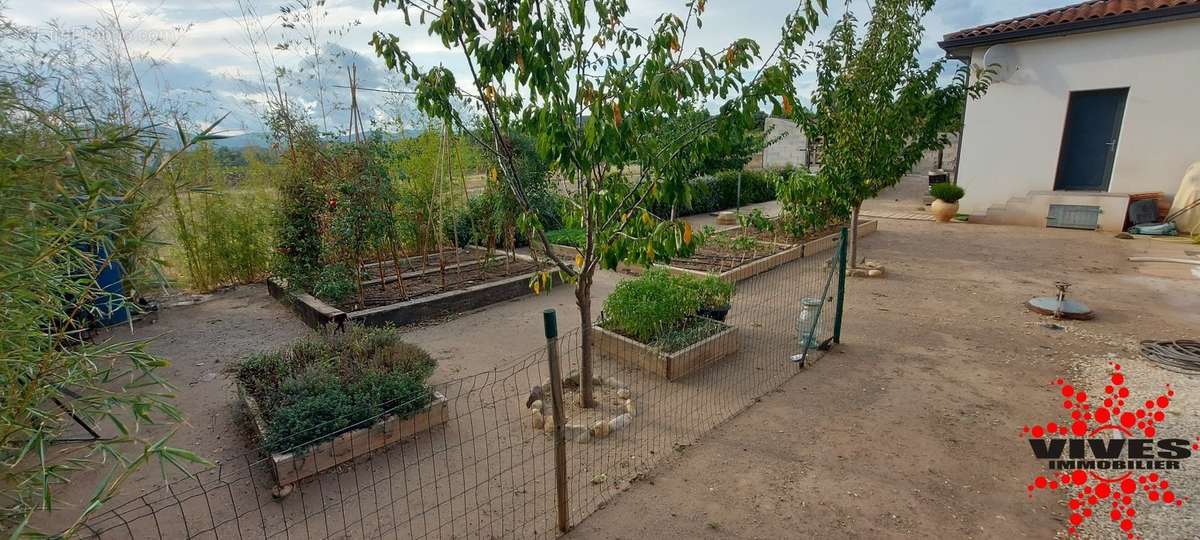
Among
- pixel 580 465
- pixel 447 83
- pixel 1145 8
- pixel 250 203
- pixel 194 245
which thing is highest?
pixel 1145 8

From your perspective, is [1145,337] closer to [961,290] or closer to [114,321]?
[961,290]

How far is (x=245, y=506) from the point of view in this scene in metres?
3.02

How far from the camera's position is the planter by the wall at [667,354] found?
4.44 metres

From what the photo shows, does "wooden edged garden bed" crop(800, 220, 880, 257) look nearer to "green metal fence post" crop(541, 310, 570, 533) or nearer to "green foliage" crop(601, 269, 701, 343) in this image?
"green foliage" crop(601, 269, 701, 343)

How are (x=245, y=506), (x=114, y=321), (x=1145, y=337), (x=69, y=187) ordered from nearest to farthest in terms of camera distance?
(x=69, y=187) < (x=245, y=506) < (x=1145, y=337) < (x=114, y=321)

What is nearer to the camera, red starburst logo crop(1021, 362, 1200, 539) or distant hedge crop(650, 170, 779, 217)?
red starburst logo crop(1021, 362, 1200, 539)

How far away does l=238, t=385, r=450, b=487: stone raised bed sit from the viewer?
10.2 feet

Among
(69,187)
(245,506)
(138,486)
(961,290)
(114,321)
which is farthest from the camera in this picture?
(961,290)

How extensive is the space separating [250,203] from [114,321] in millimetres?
2288

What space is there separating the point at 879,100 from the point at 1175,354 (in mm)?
3852

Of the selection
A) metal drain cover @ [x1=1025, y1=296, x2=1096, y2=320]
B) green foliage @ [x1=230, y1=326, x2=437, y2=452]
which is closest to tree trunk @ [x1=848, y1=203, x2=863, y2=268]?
metal drain cover @ [x1=1025, y1=296, x2=1096, y2=320]

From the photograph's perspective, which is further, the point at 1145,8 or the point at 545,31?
the point at 1145,8

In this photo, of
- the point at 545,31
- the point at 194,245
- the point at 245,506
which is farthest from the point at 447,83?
the point at 194,245

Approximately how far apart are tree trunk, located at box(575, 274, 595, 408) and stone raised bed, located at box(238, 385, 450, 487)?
100cm
